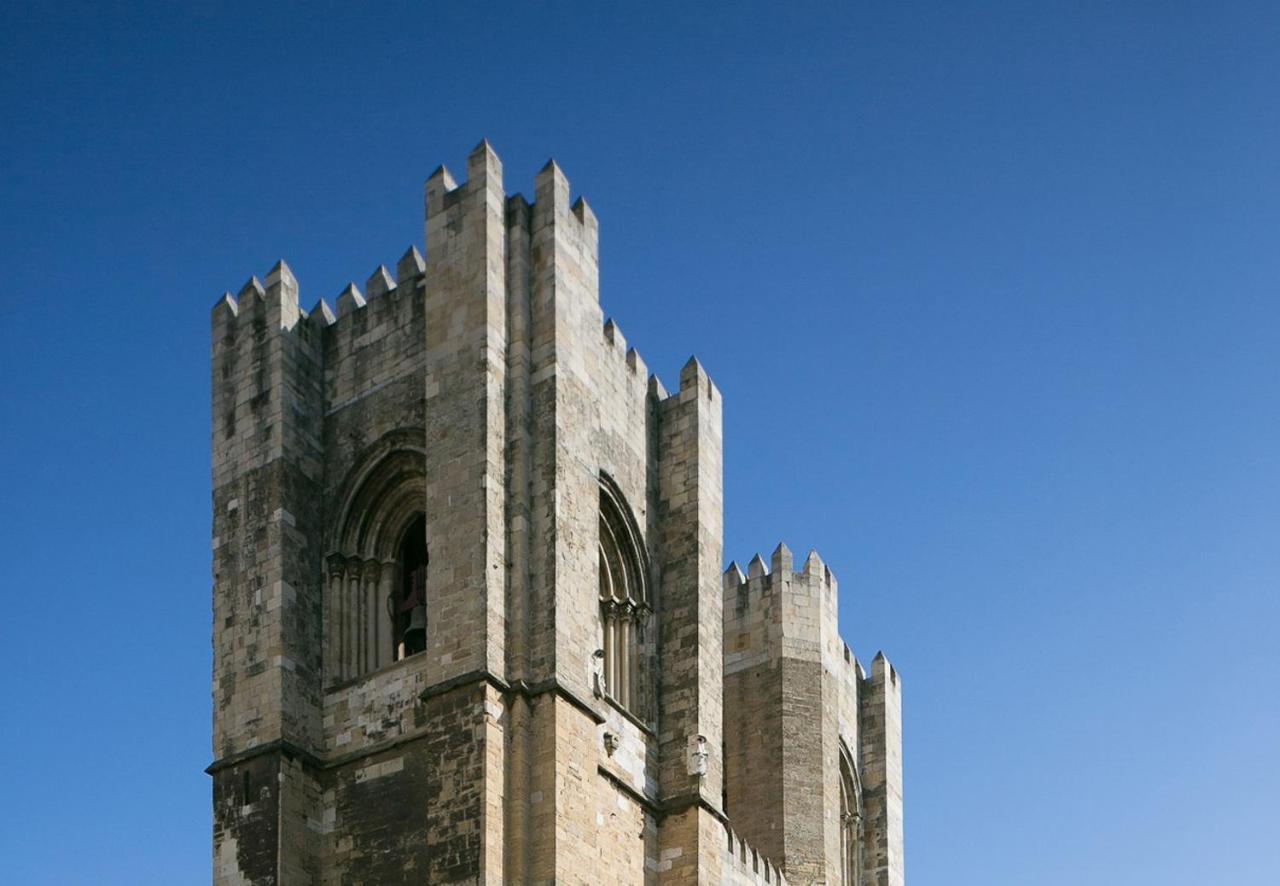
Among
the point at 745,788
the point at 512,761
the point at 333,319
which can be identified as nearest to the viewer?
the point at 512,761

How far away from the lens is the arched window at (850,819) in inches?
1715

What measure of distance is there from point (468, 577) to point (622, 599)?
4.28 meters

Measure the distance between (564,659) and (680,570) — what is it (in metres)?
4.87

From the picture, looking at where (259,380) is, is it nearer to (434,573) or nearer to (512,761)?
(434,573)

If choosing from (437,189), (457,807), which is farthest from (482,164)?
(457,807)

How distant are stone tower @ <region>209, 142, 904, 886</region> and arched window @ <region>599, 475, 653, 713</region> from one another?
0.14 feet

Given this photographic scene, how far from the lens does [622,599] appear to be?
119 feet

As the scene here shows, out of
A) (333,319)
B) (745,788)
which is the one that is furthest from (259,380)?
(745,788)

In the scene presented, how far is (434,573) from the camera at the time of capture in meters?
32.9

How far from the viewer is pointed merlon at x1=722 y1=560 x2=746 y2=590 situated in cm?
4356

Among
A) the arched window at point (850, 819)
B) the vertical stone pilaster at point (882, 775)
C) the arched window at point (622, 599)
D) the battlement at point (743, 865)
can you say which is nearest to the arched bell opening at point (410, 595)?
the arched window at point (622, 599)

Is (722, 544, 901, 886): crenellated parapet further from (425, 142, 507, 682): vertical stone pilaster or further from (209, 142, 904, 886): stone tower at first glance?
(425, 142, 507, 682): vertical stone pilaster

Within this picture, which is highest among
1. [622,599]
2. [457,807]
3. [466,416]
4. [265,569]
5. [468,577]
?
[466,416]

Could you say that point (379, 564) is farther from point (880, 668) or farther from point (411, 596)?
point (880, 668)
